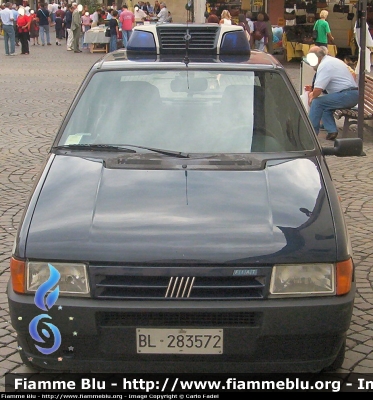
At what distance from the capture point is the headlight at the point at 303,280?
3.45 meters

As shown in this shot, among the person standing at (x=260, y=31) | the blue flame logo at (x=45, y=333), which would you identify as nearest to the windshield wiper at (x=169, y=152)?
the blue flame logo at (x=45, y=333)

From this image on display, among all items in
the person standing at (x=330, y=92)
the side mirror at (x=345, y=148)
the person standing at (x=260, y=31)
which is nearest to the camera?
the side mirror at (x=345, y=148)

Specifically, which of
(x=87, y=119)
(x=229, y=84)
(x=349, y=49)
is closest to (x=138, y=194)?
(x=87, y=119)

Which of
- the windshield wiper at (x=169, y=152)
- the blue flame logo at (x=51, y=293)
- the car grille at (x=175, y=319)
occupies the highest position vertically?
the windshield wiper at (x=169, y=152)

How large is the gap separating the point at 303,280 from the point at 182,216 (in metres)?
0.64

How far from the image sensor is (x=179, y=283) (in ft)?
11.2

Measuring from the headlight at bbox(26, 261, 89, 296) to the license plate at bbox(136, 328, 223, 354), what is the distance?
33 cm

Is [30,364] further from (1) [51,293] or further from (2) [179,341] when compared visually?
(2) [179,341]

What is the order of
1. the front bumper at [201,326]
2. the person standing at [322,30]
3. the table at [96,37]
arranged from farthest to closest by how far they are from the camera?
the table at [96,37]
the person standing at [322,30]
the front bumper at [201,326]

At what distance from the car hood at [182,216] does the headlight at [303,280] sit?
0.05m

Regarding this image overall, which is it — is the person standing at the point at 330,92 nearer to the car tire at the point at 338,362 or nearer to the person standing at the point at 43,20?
the car tire at the point at 338,362

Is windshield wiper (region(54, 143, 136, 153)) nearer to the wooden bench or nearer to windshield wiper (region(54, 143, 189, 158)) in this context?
windshield wiper (region(54, 143, 189, 158))

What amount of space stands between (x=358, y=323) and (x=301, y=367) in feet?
4.43

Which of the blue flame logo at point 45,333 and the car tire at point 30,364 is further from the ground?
the blue flame logo at point 45,333
